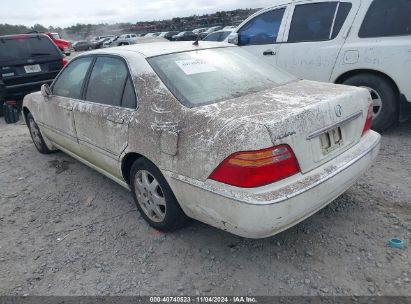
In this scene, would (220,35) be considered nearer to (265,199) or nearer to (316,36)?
(316,36)

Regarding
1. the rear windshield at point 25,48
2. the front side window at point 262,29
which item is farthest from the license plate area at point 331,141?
the rear windshield at point 25,48

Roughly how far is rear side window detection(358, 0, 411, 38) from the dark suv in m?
6.63

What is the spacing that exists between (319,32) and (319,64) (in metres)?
0.47

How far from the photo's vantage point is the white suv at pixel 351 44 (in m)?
4.39

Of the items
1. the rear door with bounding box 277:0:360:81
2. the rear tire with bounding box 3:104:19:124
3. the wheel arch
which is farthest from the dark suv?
the wheel arch

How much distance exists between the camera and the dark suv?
7457 mm

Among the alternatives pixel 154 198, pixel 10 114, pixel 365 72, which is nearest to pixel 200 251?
pixel 154 198

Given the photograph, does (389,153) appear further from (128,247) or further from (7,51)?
(7,51)

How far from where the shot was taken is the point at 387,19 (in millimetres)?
4465

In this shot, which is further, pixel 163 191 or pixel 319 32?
pixel 319 32

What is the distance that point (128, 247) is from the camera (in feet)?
9.55

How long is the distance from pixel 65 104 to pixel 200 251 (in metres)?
2.33

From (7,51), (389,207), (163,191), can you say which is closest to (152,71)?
(163,191)

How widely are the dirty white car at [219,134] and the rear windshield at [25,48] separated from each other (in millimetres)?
5025
